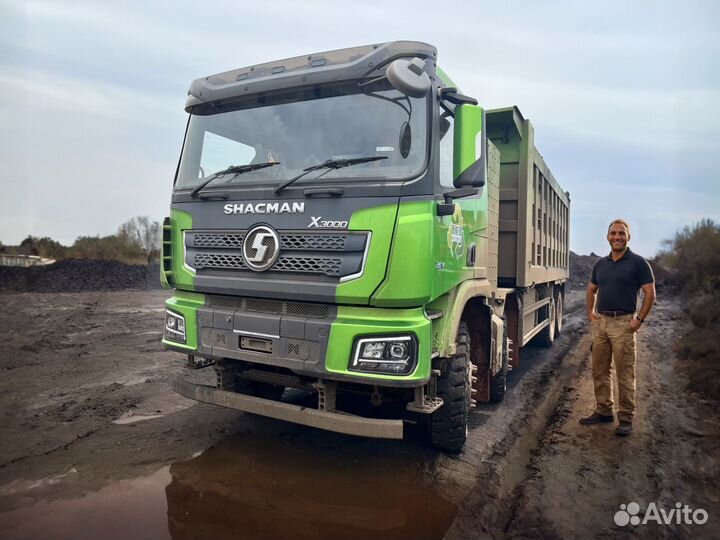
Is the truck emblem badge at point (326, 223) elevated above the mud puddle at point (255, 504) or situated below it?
above

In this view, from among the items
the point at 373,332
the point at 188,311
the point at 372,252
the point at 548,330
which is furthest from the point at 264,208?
the point at 548,330

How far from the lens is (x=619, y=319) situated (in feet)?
15.1

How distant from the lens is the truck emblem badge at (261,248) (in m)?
3.34

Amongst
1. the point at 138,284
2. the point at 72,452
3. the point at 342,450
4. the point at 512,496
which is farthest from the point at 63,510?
the point at 138,284

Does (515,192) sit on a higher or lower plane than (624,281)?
higher

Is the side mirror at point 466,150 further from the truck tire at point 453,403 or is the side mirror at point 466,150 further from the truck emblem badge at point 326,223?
the truck tire at point 453,403

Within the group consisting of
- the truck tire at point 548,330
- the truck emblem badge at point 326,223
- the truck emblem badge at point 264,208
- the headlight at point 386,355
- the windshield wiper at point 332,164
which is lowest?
the truck tire at point 548,330

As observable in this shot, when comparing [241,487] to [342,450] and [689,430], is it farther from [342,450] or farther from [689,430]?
[689,430]

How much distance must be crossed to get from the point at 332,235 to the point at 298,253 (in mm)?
279

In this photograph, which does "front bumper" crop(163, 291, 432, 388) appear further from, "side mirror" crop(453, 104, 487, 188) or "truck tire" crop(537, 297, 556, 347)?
"truck tire" crop(537, 297, 556, 347)

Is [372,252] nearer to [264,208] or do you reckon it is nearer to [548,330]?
[264,208]

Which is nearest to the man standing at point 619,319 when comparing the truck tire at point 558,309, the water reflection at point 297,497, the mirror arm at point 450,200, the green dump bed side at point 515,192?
the green dump bed side at point 515,192

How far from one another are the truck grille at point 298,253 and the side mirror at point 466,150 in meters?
0.84

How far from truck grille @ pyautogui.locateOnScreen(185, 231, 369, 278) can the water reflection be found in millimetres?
1414
